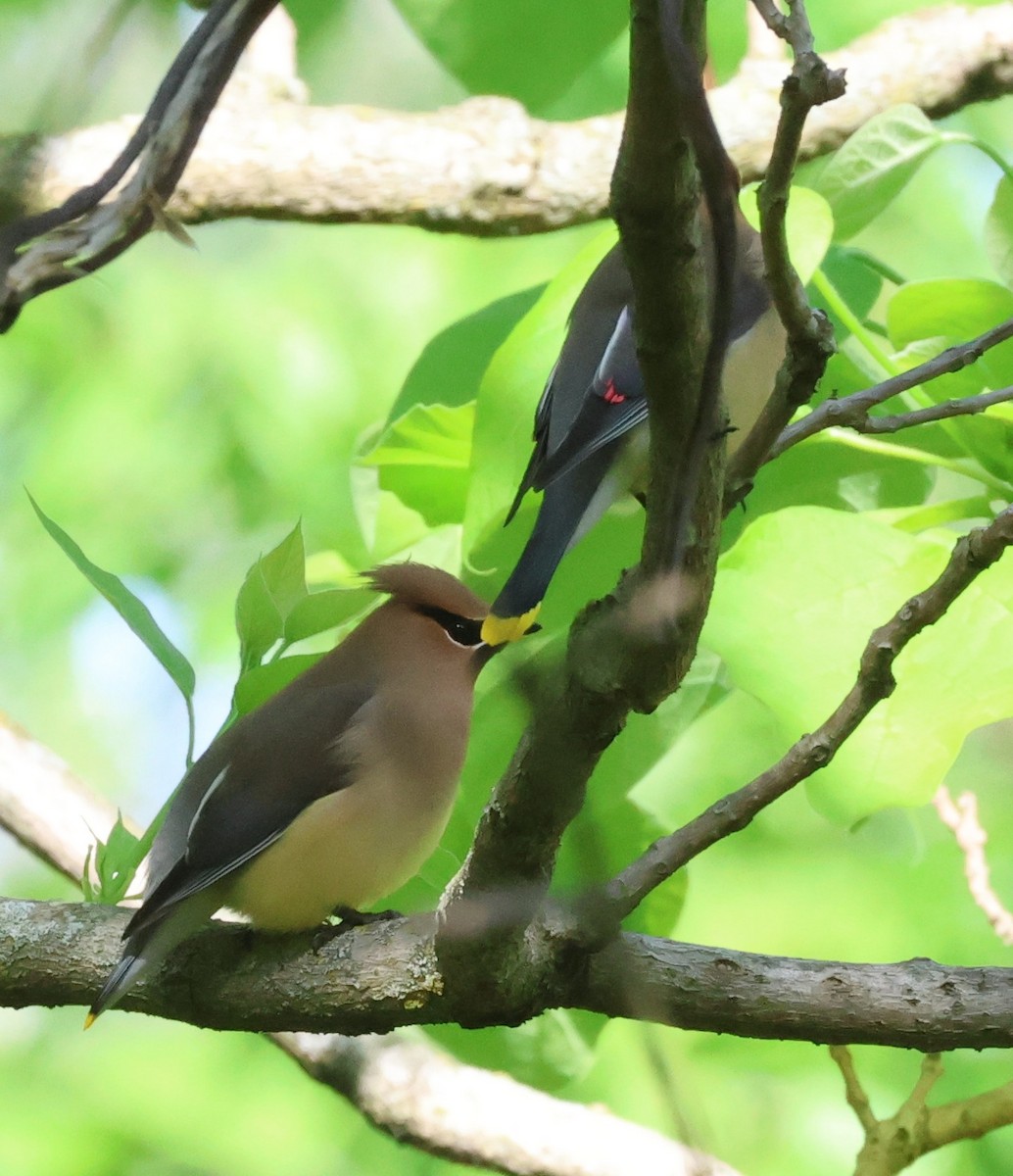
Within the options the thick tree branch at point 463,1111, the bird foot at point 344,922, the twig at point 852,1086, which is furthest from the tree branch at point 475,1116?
the twig at point 852,1086

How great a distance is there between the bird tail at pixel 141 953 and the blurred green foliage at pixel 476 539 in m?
0.25

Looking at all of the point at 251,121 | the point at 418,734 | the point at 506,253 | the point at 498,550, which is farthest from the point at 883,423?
the point at 506,253

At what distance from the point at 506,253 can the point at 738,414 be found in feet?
7.29

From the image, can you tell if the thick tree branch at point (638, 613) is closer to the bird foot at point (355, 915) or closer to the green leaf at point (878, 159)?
the bird foot at point (355, 915)

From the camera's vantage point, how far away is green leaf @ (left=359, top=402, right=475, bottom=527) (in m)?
1.81

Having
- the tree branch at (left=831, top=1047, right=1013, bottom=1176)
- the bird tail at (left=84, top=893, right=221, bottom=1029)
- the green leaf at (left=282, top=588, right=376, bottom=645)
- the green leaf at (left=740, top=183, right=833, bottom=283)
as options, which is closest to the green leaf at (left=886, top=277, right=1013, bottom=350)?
the green leaf at (left=740, top=183, right=833, bottom=283)

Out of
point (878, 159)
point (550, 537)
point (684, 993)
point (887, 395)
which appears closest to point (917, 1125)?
point (684, 993)

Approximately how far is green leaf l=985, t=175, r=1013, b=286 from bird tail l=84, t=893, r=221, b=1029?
3.85ft

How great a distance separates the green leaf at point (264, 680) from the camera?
1.66m

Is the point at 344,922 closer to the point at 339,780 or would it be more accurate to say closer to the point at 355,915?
the point at 355,915

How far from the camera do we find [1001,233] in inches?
70.8

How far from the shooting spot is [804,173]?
237 centimetres

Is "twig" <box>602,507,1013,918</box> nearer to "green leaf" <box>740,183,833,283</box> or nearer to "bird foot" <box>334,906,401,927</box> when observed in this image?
"green leaf" <box>740,183,833,283</box>

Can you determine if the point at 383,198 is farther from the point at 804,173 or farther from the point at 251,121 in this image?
the point at 804,173
